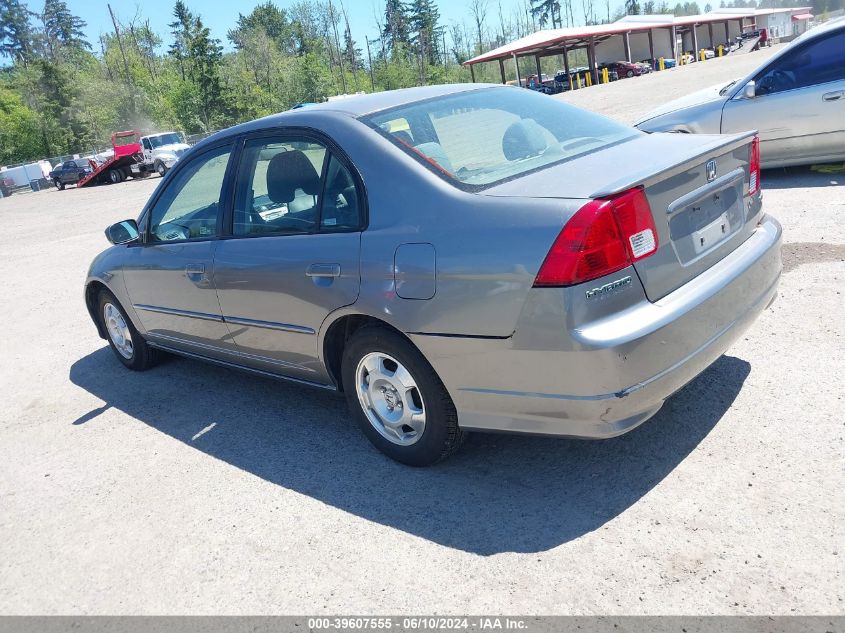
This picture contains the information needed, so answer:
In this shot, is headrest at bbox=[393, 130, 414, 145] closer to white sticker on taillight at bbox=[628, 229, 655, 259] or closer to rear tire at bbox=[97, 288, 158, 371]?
white sticker on taillight at bbox=[628, 229, 655, 259]

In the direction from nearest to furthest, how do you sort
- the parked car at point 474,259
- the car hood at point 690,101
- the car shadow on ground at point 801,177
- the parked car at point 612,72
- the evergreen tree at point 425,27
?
the parked car at point 474,259, the car shadow on ground at point 801,177, the car hood at point 690,101, the parked car at point 612,72, the evergreen tree at point 425,27

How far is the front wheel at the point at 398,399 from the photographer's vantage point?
3242 mm

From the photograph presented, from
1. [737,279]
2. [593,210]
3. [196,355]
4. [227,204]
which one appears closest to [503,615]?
[593,210]

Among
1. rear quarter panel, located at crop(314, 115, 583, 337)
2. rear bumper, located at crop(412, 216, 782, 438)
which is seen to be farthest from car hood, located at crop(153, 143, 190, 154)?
rear bumper, located at crop(412, 216, 782, 438)

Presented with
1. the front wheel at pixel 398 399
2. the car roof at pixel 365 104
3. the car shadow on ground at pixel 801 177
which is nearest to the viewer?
the front wheel at pixel 398 399

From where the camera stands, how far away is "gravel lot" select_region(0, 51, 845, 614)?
260 centimetres

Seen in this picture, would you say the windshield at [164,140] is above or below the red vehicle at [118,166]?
above

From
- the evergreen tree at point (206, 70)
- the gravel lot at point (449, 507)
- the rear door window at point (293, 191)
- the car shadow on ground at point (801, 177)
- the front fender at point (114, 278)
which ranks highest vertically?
the evergreen tree at point (206, 70)

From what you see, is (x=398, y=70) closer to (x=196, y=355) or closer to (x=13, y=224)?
(x=13, y=224)

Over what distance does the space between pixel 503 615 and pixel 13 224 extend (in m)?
25.3

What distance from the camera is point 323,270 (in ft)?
11.5

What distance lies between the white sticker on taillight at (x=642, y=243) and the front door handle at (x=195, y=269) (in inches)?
104

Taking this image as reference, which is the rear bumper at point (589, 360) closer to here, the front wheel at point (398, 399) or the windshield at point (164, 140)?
the front wheel at point (398, 399)

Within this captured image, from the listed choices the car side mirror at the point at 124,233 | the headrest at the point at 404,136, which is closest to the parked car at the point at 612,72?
the car side mirror at the point at 124,233
